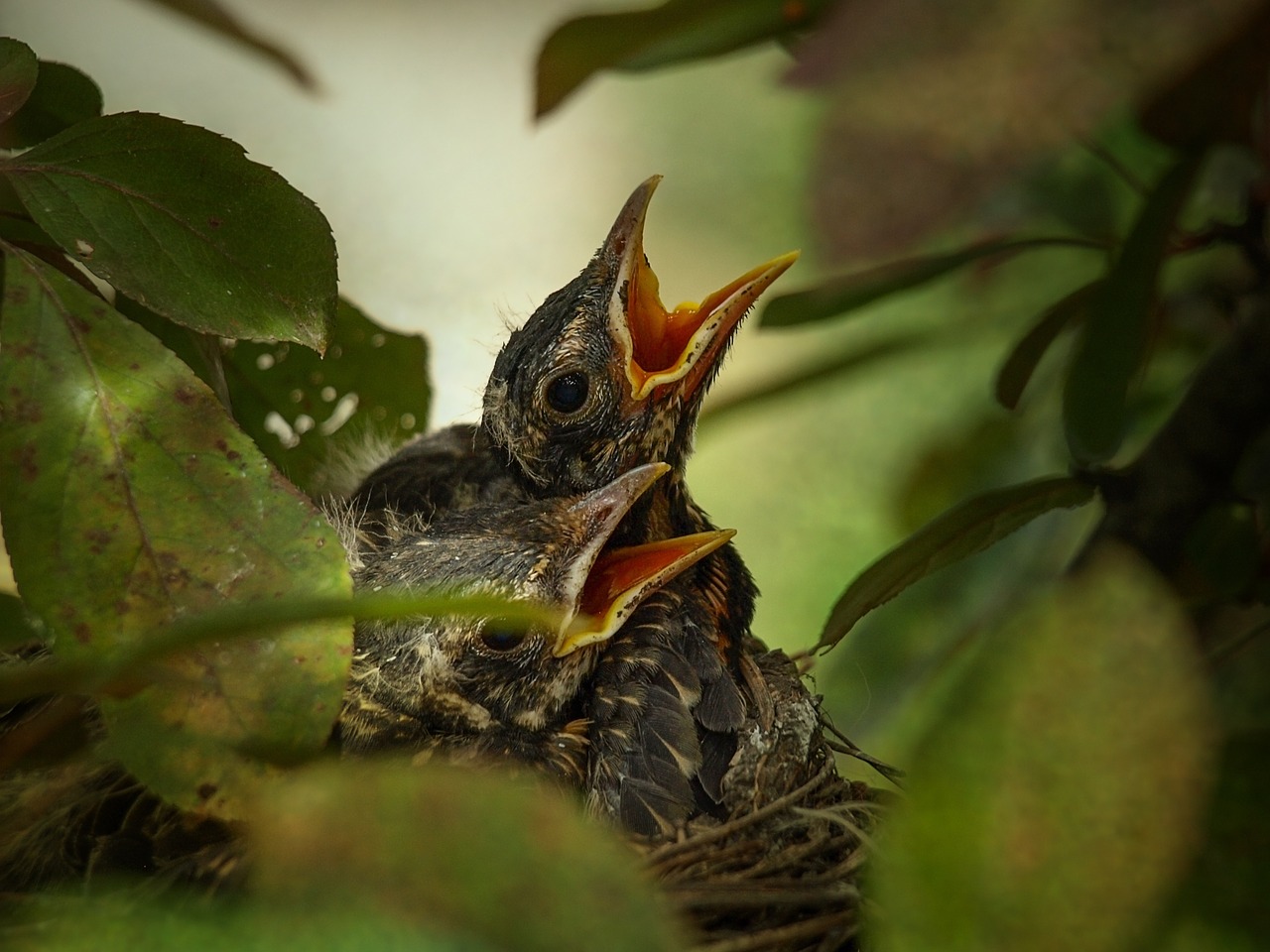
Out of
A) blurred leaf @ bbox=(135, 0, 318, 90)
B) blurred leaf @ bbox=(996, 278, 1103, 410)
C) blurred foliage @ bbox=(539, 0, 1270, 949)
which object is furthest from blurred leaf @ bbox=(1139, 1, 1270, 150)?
blurred leaf @ bbox=(135, 0, 318, 90)

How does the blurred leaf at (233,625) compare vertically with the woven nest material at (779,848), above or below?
above

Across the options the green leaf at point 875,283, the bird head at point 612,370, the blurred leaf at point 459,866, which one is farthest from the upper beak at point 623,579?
the blurred leaf at point 459,866

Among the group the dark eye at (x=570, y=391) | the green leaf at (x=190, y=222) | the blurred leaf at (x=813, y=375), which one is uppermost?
the green leaf at (x=190, y=222)

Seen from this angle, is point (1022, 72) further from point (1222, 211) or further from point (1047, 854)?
point (1222, 211)

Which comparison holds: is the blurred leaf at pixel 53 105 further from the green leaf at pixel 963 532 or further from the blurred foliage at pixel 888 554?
the green leaf at pixel 963 532

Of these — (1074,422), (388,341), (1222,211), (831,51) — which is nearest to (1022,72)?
(831,51)

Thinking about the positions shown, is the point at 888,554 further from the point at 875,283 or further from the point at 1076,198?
the point at 1076,198
